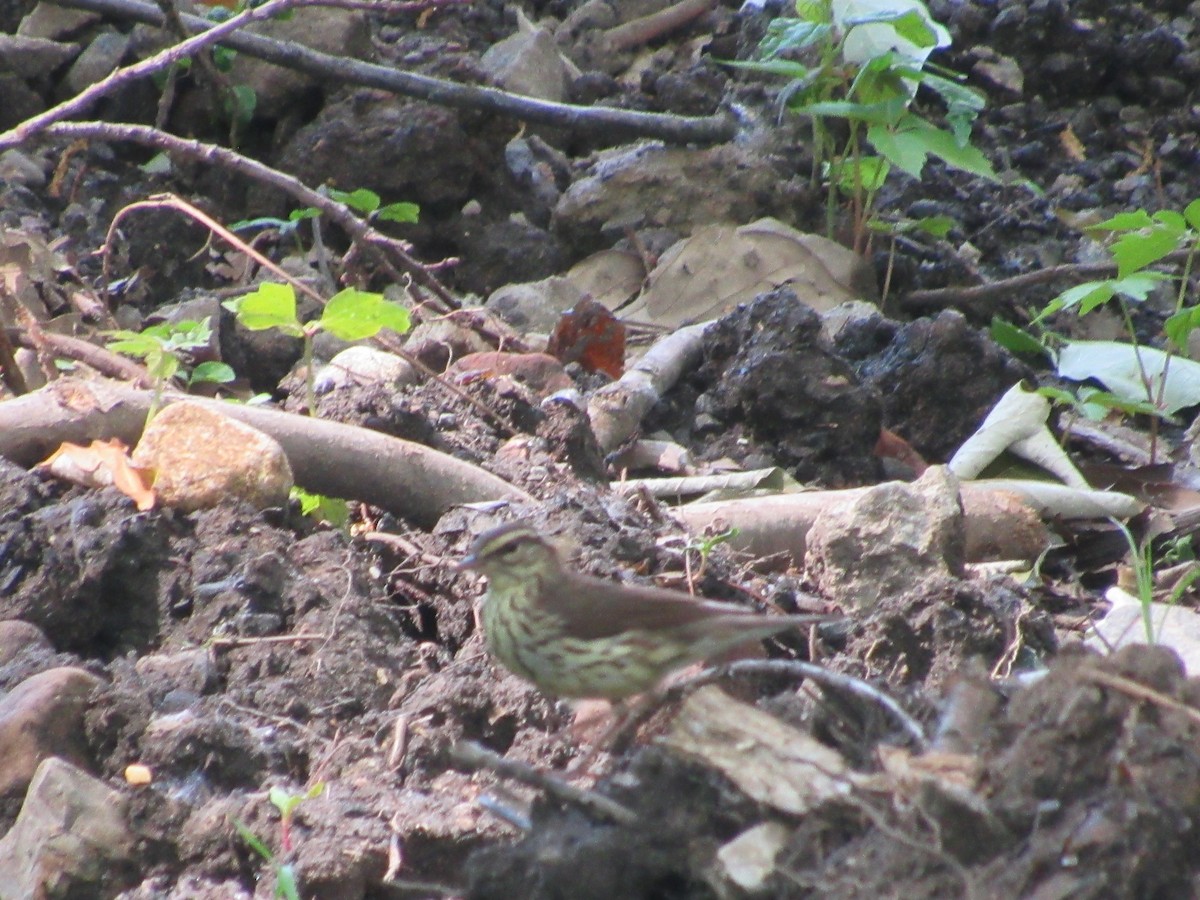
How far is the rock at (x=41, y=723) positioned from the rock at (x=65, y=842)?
0.12 m

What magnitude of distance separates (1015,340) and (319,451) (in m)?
3.50

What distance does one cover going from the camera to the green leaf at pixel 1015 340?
642cm

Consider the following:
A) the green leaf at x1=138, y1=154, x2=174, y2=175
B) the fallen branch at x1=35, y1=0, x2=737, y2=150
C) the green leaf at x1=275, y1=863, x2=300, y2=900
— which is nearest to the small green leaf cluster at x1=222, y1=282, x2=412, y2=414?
the green leaf at x1=275, y1=863, x2=300, y2=900

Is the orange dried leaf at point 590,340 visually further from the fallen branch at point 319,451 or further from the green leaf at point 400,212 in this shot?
the fallen branch at point 319,451

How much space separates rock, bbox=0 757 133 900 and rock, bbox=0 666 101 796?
0.40 feet

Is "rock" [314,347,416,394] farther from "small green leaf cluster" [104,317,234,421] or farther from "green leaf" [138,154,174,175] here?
"green leaf" [138,154,174,175]

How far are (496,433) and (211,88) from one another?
320cm

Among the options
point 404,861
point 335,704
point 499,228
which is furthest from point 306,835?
point 499,228

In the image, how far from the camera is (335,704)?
330cm

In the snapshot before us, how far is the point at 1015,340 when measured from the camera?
21.2 ft

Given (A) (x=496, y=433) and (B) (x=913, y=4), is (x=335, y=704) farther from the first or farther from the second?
(B) (x=913, y=4)

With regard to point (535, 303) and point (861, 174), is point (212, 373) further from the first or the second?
point (861, 174)

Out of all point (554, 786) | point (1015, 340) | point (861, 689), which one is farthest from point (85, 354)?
point (1015, 340)

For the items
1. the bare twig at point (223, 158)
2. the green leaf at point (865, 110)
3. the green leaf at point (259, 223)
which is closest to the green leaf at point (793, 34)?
the green leaf at point (865, 110)
